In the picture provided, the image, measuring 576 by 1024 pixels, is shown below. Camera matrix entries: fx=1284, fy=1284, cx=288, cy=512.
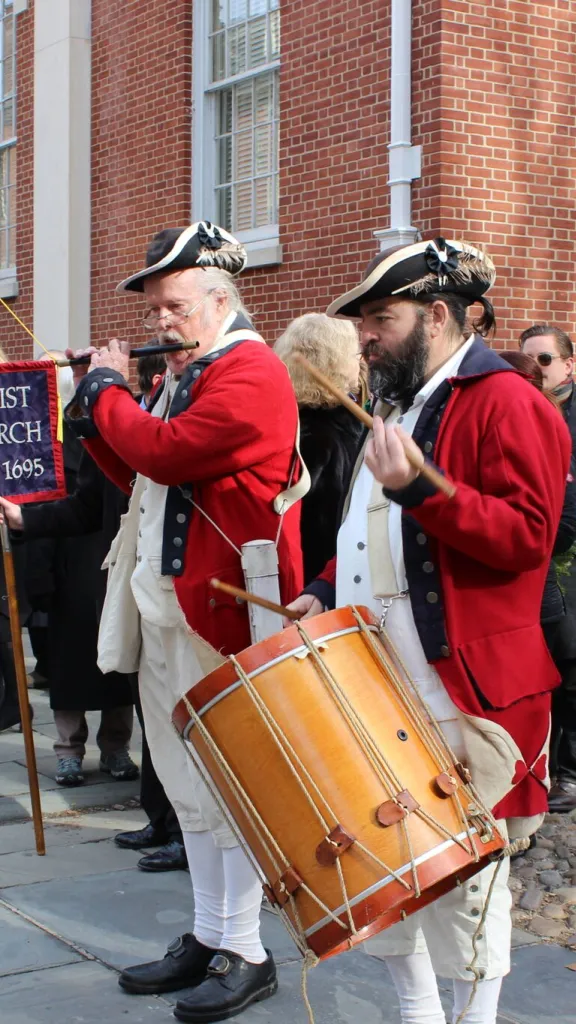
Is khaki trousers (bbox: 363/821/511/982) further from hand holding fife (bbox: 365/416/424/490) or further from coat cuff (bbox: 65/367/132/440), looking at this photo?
coat cuff (bbox: 65/367/132/440)

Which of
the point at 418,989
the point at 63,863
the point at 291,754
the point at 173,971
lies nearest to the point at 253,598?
the point at 291,754

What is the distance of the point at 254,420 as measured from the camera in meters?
3.40

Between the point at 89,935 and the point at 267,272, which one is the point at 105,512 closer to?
the point at 89,935

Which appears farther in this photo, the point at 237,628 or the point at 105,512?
the point at 105,512

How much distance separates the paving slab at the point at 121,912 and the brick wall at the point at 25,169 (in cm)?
856

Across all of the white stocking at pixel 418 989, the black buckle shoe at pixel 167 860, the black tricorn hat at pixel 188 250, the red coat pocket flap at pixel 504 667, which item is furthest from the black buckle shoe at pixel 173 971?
the black tricorn hat at pixel 188 250

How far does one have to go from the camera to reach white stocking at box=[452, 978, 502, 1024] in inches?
104

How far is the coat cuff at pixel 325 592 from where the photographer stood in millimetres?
3010

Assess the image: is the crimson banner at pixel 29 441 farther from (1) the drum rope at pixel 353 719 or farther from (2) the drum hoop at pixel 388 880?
(2) the drum hoop at pixel 388 880

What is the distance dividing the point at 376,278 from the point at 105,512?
7.96ft

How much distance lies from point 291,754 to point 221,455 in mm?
1092

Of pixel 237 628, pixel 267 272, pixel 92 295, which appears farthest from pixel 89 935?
pixel 92 295

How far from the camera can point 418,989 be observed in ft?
8.99

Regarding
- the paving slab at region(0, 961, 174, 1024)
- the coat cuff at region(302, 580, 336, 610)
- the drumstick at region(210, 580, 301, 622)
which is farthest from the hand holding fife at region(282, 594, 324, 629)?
the paving slab at region(0, 961, 174, 1024)
